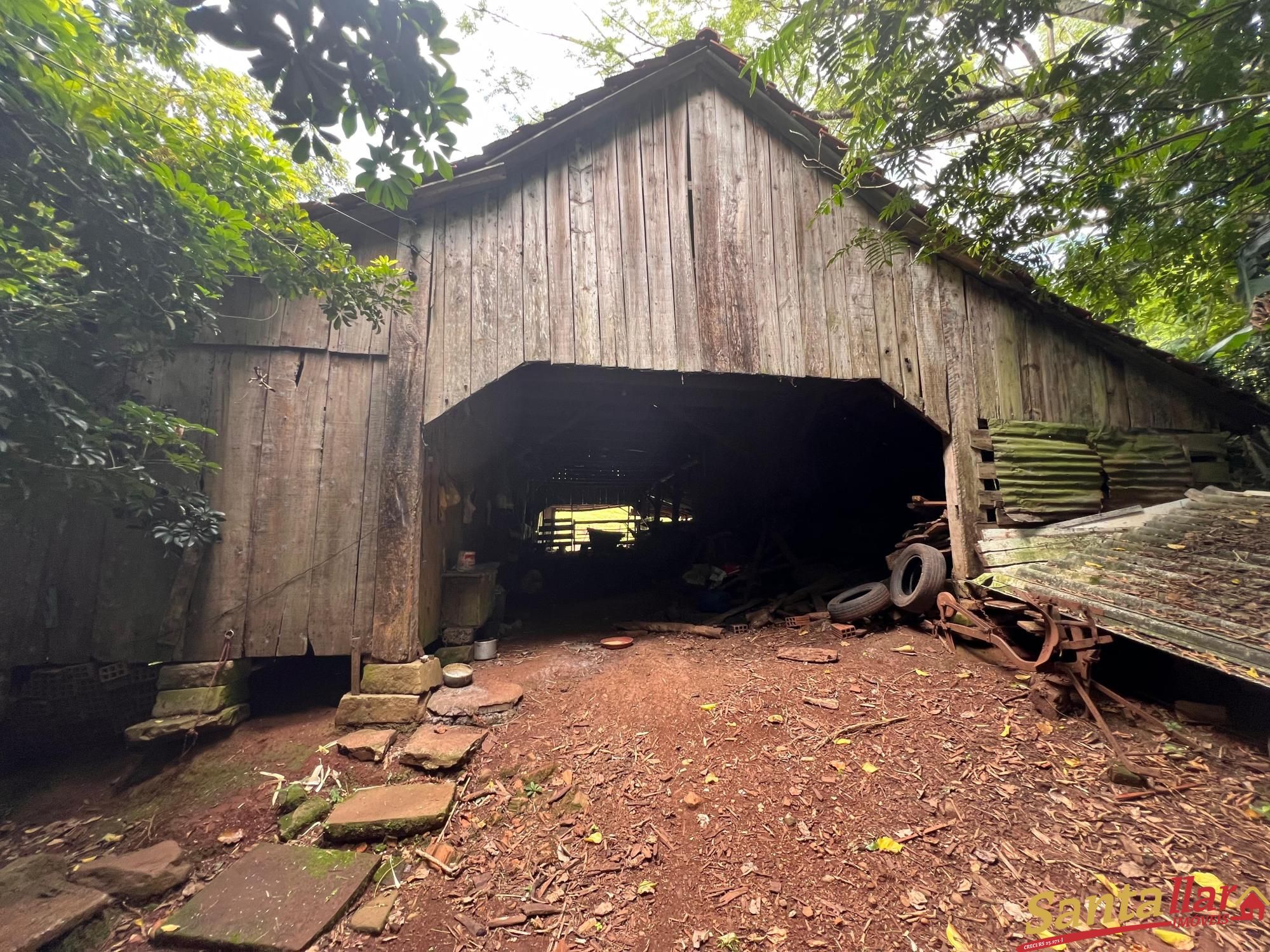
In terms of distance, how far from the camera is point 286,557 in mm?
3707

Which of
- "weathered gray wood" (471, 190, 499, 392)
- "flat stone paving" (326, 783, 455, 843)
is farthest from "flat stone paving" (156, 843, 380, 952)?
"weathered gray wood" (471, 190, 499, 392)

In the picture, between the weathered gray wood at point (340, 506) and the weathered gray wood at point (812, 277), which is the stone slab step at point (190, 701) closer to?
the weathered gray wood at point (340, 506)

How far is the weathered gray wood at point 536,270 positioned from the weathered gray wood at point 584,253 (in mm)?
261

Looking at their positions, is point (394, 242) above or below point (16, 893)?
above

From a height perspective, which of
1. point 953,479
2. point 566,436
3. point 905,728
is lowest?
point 905,728

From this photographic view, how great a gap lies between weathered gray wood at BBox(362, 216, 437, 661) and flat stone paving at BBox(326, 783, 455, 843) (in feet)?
3.57

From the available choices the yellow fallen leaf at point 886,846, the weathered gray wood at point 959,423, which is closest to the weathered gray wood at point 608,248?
the weathered gray wood at point 959,423

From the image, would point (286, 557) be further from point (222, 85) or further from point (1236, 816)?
point (222, 85)

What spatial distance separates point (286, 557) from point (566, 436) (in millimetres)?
6113

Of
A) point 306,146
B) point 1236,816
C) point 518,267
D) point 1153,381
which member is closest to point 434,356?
point 518,267

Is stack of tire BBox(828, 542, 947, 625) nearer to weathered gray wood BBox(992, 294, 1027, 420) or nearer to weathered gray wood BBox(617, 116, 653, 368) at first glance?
weathered gray wood BBox(992, 294, 1027, 420)

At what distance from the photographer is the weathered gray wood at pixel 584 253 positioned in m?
4.21

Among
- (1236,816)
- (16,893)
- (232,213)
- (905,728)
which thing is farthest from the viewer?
(905,728)

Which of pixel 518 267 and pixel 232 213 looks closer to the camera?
pixel 232 213
